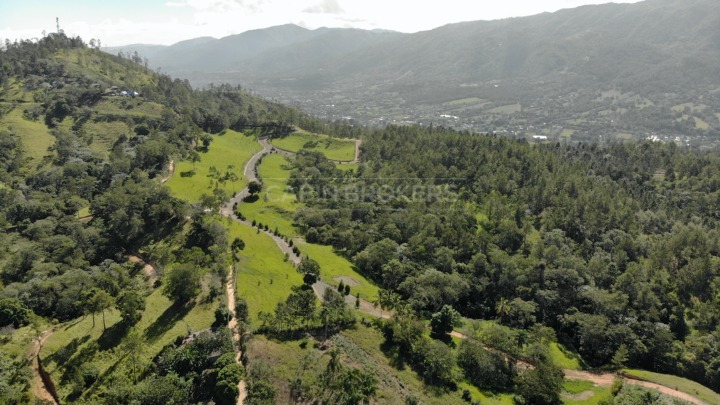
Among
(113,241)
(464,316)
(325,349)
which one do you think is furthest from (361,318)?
(113,241)

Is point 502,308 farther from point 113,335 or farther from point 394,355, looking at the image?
point 113,335

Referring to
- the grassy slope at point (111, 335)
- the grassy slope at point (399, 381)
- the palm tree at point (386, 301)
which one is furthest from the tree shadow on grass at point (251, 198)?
the grassy slope at point (399, 381)

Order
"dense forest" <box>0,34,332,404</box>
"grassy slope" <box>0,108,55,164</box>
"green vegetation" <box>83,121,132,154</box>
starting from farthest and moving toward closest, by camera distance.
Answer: "green vegetation" <box>83,121,132,154</box> → "grassy slope" <box>0,108,55,164</box> → "dense forest" <box>0,34,332,404</box>

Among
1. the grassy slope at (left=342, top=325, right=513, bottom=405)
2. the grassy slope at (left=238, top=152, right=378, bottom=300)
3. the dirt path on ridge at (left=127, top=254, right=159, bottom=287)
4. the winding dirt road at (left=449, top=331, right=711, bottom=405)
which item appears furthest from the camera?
the grassy slope at (left=238, top=152, right=378, bottom=300)

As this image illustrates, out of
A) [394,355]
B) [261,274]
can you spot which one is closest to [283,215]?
[261,274]

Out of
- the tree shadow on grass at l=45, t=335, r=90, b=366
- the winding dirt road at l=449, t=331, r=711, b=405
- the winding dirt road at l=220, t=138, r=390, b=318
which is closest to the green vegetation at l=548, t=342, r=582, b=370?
the winding dirt road at l=449, t=331, r=711, b=405

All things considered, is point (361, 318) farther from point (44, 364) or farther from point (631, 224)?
point (631, 224)

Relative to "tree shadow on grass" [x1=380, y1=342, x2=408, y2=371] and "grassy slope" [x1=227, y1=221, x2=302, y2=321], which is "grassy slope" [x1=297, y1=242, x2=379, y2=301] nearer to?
"grassy slope" [x1=227, y1=221, x2=302, y2=321]
